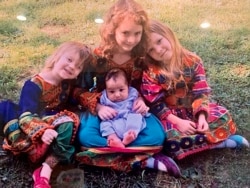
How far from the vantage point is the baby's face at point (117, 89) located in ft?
6.59

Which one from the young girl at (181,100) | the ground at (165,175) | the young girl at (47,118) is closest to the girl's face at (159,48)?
the young girl at (181,100)

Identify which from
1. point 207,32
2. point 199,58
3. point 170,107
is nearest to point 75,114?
point 170,107

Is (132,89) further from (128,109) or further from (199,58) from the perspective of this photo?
(199,58)

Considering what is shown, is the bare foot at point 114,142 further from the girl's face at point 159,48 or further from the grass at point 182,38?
the girl's face at point 159,48

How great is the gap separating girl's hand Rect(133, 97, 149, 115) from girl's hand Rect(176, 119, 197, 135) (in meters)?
0.13

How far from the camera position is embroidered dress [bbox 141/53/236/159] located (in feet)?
6.72

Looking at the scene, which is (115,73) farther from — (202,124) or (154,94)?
(202,124)

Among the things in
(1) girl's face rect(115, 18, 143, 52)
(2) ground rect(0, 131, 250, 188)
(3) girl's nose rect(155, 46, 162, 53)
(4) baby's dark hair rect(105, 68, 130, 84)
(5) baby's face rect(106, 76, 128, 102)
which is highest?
(1) girl's face rect(115, 18, 143, 52)

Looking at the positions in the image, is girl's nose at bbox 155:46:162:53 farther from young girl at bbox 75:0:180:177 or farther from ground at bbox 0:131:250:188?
ground at bbox 0:131:250:188

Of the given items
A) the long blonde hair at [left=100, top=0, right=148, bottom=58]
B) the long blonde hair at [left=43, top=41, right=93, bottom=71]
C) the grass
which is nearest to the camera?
the long blonde hair at [left=100, top=0, right=148, bottom=58]

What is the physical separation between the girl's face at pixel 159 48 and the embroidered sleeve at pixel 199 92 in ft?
0.42

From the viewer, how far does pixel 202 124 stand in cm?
207

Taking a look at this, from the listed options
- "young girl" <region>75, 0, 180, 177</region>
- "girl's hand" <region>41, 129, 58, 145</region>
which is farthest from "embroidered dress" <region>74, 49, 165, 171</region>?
"girl's hand" <region>41, 129, 58, 145</region>

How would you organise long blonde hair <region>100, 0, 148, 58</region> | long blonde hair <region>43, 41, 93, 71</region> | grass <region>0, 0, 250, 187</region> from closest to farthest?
long blonde hair <region>100, 0, 148, 58</region> < long blonde hair <region>43, 41, 93, 71</region> < grass <region>0, 0, 250, 187</region>
